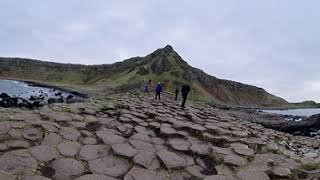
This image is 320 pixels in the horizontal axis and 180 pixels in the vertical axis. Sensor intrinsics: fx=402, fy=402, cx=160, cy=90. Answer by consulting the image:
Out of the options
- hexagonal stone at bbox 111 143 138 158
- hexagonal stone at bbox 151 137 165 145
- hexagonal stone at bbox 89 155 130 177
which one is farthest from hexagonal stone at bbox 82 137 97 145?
hexagonal stone at bbox 151 137 165 145

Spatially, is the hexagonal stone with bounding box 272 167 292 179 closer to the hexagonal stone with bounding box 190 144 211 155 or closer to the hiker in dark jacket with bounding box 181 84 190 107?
the hexagonal stone with bounding box 190 144 211 155

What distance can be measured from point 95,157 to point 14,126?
7.86 feet

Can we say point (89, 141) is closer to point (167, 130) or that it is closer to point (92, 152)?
point (92, 152)

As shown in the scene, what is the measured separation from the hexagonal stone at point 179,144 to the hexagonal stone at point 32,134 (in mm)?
A: 3389

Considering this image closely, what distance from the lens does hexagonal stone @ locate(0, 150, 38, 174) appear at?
7.67 meters

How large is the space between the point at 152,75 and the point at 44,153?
8424cm

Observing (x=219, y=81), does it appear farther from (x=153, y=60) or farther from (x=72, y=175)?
(x=72, y=175)

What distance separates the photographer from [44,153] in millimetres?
8711

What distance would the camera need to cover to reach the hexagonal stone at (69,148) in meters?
8.99

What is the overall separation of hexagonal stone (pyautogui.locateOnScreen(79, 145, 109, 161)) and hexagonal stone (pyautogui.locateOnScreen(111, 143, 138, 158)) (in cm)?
23

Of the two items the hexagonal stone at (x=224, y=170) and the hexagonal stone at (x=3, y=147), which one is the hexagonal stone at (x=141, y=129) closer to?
the hexagonal stone at (x=224, y=170)

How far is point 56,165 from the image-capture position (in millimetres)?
8242

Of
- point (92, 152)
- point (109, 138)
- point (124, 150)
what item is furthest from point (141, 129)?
point (92, 152)

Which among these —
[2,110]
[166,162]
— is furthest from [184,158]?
[2,110]
